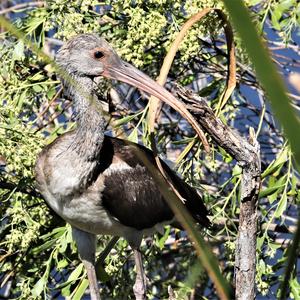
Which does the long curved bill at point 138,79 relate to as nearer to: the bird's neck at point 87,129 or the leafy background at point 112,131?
the bird's neck at point 87,129

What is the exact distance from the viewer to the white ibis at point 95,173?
14.5 ft

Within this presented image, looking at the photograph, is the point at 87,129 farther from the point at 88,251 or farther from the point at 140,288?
the point at 140,288

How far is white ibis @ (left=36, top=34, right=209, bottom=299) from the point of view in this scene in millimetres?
4426

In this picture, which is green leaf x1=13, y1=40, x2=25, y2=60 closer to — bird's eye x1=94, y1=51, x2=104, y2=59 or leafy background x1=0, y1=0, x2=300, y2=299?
leafy background x1=0, y1=0, x2=300, y2=299

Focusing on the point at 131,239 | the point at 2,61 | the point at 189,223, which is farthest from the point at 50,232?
the point at 189,223

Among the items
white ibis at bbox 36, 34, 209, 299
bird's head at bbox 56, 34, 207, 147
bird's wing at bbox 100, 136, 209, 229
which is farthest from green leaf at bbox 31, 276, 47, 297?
bird's head at bbox 56, 34, 207, 147

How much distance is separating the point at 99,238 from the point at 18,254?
59 centimetres

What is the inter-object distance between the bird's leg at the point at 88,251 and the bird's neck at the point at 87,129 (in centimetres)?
60

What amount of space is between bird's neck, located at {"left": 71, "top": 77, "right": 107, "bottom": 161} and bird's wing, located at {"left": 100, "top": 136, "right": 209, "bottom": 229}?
0.50ft

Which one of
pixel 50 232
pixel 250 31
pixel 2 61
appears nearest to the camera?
pixel 250 31

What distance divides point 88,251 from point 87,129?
0.82 metres

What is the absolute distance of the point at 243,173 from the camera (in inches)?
105

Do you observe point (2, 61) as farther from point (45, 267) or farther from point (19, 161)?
point (45, 267)

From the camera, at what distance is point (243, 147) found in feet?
8.70
